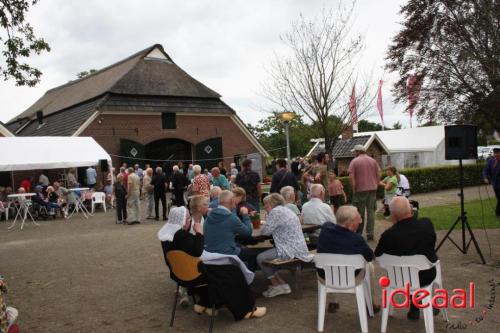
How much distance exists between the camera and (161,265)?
24.7 feet

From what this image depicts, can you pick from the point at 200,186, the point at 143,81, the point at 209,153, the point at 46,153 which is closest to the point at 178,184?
the point at 200,186

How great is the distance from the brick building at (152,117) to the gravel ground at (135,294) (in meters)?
13.7

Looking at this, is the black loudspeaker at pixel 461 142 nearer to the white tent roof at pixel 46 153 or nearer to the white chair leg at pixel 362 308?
the white chair leg at pixel 362 308

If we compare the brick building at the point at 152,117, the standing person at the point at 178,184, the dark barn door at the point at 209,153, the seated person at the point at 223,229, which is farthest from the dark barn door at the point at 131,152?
the seated person at the point at 223,229

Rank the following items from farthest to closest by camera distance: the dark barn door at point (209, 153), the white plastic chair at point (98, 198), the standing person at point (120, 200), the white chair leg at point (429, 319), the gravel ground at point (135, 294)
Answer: the dark barn door at point (209, 153), the white plastic chair at point (98, 198), the standing person at point (120, 200), the gravel ground at point (135, 294), the white chair leg at point (429, 319)

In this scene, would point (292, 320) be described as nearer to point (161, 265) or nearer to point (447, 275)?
point (447, 275)

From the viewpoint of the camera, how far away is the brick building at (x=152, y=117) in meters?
23.2

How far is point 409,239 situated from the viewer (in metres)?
4.23

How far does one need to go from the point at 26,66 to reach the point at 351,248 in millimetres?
7097

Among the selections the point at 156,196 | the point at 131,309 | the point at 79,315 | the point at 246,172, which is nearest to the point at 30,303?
the point at 79,315

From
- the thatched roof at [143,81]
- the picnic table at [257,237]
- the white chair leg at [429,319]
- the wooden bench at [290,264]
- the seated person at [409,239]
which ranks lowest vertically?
the white chair leg at [429,319]

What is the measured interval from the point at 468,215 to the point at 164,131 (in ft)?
56.5

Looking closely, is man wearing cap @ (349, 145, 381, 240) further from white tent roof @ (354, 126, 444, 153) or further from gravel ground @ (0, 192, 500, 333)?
white tent roof @ (354, 126, 444, 153)

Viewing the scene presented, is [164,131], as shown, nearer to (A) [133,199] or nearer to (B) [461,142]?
(A) [133,199]
